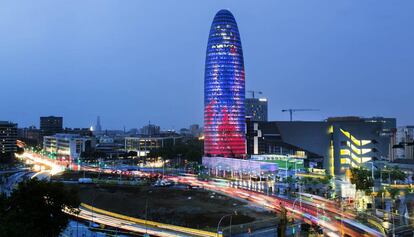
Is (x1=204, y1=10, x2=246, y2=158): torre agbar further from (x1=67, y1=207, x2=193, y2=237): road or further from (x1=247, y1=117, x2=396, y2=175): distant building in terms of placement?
(x1=67, y1=207, x2=193, y2=237): road

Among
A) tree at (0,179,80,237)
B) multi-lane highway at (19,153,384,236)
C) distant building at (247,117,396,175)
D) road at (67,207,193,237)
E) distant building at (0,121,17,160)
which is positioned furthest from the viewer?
distant building at (0,121,17,160)

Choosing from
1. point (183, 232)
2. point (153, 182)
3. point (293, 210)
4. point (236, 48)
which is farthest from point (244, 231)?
point (236, 48)

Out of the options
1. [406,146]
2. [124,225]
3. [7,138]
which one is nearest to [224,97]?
[406,146]

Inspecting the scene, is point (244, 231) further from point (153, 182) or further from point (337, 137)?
point (337, 137)

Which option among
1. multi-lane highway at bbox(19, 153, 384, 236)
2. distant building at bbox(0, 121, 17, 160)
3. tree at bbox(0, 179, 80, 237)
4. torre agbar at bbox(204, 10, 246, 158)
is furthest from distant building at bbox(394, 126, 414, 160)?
distant building at bbox(0, 121, 17, 160)

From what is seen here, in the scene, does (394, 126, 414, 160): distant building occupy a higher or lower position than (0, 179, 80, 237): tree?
higher

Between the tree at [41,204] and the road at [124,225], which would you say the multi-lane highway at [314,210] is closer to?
the road at [124,225]

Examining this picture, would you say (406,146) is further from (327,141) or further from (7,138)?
(7,138)

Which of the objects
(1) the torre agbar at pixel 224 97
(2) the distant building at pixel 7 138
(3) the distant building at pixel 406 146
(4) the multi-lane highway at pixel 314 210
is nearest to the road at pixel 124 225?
(4) the multi-lane highway at pixel 314 210
